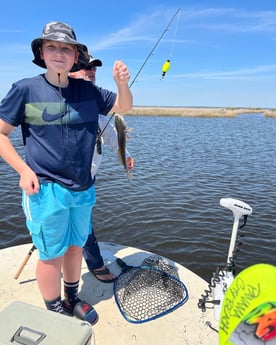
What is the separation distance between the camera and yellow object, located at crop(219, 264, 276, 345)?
1418 millimetres

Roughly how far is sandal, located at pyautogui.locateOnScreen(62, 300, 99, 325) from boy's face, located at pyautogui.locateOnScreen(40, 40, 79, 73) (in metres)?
2.24

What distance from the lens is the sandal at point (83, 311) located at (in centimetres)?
305

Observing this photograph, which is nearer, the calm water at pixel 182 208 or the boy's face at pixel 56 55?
the boy's face at pixel 56 55

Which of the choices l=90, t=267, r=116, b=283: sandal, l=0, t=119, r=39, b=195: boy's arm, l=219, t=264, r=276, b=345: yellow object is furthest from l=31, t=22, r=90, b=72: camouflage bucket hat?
l=90, t=267, r=116, b=283: sandal

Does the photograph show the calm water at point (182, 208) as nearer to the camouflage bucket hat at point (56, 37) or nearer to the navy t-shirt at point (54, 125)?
the navy t-shirt at point (54, 125)

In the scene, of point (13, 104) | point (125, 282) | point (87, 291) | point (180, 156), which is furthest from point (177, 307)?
point (180, 156)

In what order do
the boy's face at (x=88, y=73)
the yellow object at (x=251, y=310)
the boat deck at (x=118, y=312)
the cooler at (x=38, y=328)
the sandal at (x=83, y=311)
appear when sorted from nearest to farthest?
the yellow object at (x=251, y=310) → the cooler at (x=38, y=328) → the boat deck at (x=118, y=312) → the sandal at (x=83, y=311) → the boy's face at (x=88, y=73)

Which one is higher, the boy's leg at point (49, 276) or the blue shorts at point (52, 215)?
the blue shorts at point (52, 215)

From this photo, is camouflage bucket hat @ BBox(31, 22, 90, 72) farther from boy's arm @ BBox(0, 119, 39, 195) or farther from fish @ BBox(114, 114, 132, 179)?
fish @ BBox(114, 114, 132, 179)

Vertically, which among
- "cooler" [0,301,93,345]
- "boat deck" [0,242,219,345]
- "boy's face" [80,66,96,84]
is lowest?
"boat deck" [0,242,219,345]

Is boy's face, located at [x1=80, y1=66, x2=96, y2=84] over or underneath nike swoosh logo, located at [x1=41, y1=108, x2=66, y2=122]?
over

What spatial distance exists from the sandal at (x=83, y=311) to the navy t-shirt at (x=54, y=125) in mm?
1256

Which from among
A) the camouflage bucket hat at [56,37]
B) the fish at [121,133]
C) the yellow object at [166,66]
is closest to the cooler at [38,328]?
the camouflage bucket hat at [56,37]

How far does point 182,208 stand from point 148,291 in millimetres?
5234
